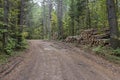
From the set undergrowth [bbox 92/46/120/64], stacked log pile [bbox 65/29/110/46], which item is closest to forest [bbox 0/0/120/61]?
stacked log pile [bbox 65/29/110/46]

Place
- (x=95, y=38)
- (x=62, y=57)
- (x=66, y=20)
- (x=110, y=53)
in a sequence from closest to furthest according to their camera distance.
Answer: (x=62, y=57) < (x=110, y=53) < (x=95, y=38) < (x=66, y=20)

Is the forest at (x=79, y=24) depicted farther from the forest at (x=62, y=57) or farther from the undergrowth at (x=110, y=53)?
the undergrowth at (x=110, y=53)

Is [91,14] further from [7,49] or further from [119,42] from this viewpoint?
[7,49]

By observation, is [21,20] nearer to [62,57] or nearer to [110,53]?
[62,57]

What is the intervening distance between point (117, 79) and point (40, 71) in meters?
3.03

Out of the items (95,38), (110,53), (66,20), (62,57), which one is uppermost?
(66,20)

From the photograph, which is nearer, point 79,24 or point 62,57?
point 62,57

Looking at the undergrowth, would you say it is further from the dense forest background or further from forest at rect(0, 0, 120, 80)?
the dense forest background

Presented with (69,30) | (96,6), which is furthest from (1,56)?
(69,30)

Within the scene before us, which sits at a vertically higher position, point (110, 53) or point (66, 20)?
point (66, 20)

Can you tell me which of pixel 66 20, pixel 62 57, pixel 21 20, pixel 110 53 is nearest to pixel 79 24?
pixel 66 20

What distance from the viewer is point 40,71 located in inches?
337

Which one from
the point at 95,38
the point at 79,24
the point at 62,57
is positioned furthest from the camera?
the point at 79,24

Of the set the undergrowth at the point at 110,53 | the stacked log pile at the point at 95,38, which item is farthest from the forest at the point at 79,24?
the undergrowth at the point at 110,53
